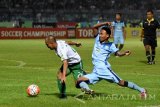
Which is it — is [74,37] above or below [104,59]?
below

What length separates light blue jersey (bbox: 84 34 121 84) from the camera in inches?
426

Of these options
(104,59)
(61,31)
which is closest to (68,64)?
(104,59)

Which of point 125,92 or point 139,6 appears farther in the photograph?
point 139,6

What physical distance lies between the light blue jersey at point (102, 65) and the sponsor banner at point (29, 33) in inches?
1658

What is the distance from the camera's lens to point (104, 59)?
36.1 ft

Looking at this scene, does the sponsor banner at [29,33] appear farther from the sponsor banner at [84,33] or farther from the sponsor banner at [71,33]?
the sponsor banner at [84,33]

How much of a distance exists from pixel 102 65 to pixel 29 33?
43.7m

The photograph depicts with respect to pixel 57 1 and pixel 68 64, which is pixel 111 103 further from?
pixel 57 1

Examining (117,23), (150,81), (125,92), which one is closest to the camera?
(125,92)

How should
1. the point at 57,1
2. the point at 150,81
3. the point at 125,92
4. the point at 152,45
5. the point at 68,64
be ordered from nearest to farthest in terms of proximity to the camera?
1. the point at 68,64
2. the point at 125,92
3. the point at 150,81
4. the point at 152,45
5. the point at 57,1

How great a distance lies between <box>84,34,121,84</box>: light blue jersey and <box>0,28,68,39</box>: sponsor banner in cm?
4211

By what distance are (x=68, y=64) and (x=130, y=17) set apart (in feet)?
167

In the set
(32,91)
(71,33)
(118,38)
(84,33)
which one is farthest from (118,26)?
(84,33)

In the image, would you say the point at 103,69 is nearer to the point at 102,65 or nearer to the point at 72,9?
the point at 102,65
